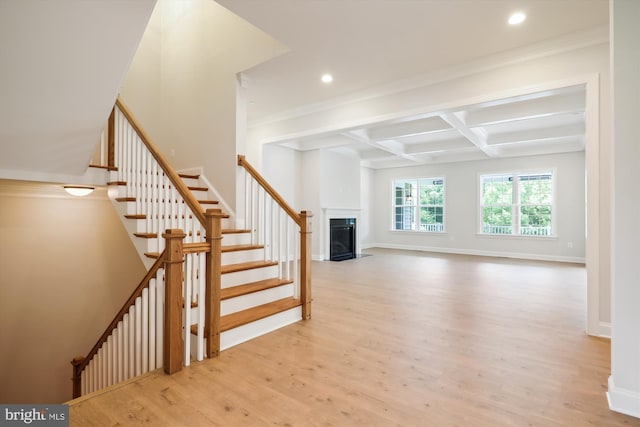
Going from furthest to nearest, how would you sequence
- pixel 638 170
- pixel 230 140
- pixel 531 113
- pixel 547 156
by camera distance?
pixel 547 156 < pixel 531 113 < pixel 230 140 < pixel 638 170

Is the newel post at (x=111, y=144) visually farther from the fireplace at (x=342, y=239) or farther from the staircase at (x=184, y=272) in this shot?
the fireplace at (x=342, y=239)

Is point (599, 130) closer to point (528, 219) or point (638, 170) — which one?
point (638, 170)

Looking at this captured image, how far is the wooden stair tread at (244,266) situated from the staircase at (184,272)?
0.03ft

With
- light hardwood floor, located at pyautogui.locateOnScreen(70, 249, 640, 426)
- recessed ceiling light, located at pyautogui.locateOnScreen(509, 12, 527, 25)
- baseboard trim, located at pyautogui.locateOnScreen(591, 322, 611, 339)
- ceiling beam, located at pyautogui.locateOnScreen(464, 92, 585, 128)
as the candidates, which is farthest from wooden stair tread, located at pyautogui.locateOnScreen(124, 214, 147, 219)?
baseboard trim, located at pyautogui.locateOnScreen(591, 322, 611, 339)

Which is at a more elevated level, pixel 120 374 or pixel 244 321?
pixel 244 321

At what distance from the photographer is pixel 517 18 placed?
291 cm

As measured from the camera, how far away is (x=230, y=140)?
414 centimetres

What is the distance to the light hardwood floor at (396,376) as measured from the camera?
1.74m

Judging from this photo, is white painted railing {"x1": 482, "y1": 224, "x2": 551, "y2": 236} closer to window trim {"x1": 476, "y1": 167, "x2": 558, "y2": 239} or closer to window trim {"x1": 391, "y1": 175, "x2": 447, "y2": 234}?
window trim {"x1": 476, "y1": 167, "x2": 558, "y2": 239}

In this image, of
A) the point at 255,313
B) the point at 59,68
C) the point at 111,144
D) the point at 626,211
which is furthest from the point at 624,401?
the point at 111,144

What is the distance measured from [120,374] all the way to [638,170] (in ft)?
12.3

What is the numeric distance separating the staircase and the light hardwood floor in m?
0.20

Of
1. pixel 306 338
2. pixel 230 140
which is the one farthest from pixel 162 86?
pixel 306 338

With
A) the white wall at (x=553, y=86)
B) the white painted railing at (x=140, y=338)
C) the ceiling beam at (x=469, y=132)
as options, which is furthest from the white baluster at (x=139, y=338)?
the ceiling beam at (x=469, y=132)
